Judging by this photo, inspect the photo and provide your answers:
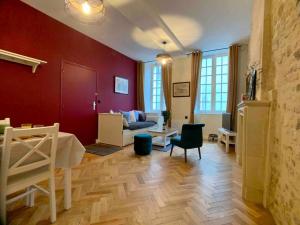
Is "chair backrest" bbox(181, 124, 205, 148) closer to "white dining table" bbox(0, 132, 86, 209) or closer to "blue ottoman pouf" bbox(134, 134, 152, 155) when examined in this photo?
"blue ottoman pouf" bbox(134, 134, 152, 155)

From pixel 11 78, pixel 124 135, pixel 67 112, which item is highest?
pixel 11 78

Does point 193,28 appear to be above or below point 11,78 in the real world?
above

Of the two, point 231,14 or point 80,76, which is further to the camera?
point 80,76

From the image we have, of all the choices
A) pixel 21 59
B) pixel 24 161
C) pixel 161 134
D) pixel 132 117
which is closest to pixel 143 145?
pixel 161 134

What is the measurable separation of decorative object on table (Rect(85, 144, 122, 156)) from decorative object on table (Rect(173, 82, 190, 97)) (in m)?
2.97

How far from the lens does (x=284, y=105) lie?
1591mm

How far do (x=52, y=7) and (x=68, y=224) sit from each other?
3.61 meters

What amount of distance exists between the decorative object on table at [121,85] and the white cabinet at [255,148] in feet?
14.4

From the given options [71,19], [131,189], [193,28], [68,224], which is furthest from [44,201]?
[193,28]

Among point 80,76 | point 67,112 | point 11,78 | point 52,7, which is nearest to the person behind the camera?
point 11,78

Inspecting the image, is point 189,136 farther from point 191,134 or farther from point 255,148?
point 255,148

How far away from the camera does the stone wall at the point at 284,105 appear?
1356 millimetres

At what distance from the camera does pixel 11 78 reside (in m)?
3.02

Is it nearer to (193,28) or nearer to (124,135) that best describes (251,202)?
(124,135)
